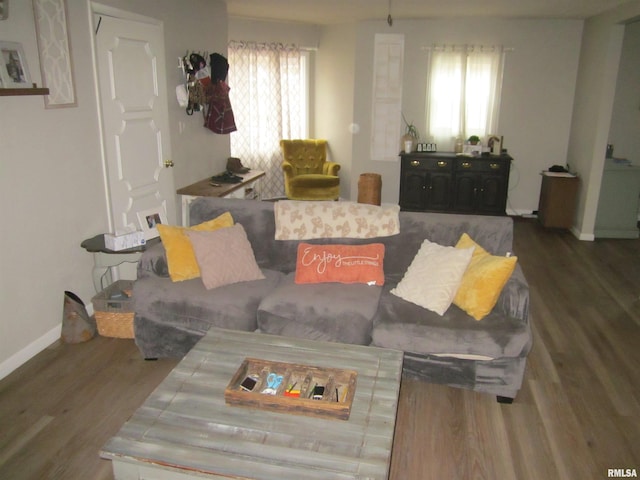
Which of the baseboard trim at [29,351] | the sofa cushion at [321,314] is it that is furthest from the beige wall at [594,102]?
the baseboard trim at [29,351]

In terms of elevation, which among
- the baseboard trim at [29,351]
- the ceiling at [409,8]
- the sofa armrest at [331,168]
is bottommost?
the baseboard trim at [29,351]

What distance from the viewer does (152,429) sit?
1.94 meters

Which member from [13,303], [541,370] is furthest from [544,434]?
[13,303]

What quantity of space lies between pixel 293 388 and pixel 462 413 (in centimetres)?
116

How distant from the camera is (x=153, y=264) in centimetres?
344

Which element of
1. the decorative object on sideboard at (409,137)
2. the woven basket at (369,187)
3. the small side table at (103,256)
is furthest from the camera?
the decorative object on sideboard at (409,137)

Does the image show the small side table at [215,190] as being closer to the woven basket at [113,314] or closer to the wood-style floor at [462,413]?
the woven basket at [113,314]

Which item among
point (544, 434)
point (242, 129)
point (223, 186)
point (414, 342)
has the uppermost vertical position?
point (242, 129)

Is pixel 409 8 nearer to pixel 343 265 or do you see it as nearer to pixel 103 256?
pixel 343 265

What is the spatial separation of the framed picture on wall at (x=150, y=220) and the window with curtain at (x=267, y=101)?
2959mm

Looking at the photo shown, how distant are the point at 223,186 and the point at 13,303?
2.59m

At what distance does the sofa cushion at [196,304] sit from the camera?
310 centimetres

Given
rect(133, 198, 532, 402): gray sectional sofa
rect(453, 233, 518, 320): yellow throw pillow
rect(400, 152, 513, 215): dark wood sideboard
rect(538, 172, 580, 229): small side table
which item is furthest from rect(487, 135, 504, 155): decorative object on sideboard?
rect(453, 233, 518, 320): yellow throw pillow

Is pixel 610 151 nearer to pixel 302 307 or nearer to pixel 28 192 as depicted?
pixel 302 307
